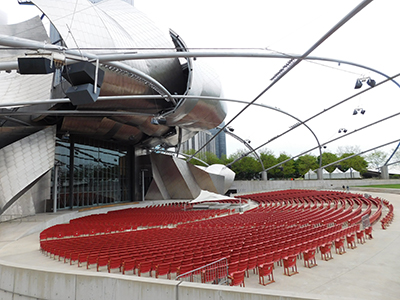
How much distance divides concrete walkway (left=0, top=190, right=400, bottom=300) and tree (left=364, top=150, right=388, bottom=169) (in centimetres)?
8253

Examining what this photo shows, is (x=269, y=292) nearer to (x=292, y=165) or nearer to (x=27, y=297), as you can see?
(x=27, y=297)

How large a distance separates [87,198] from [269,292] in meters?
34.5

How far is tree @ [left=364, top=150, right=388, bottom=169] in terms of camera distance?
263 ft

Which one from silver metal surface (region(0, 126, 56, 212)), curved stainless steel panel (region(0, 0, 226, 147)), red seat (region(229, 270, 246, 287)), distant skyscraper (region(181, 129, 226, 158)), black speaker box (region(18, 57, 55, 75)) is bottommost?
red seat (region(229, 270, 246, 287))

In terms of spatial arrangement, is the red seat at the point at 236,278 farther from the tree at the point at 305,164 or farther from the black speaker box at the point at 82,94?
the tree at the point at 305,164

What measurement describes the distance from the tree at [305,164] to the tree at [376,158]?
18.5 m

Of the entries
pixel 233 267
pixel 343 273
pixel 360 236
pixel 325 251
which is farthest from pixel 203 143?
pixel 233 267

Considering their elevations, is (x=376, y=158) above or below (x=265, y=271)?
above

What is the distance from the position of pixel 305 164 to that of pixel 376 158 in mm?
25182

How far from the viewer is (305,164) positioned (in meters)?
76.1

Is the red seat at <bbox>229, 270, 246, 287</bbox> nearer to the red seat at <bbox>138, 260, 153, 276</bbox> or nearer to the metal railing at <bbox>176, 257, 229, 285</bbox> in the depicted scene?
the metal railing at <bbox>176, 257, 229, 285</bbox>

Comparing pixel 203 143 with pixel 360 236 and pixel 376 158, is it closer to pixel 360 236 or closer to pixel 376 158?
pixel 376 158

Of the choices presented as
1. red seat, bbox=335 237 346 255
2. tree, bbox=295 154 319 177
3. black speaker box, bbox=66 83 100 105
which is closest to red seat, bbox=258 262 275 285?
red seat, bbox=335 237 346 255

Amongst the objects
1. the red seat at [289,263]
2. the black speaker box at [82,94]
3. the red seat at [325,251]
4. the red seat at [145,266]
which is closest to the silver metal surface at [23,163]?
the black speaker box at [82,94]
